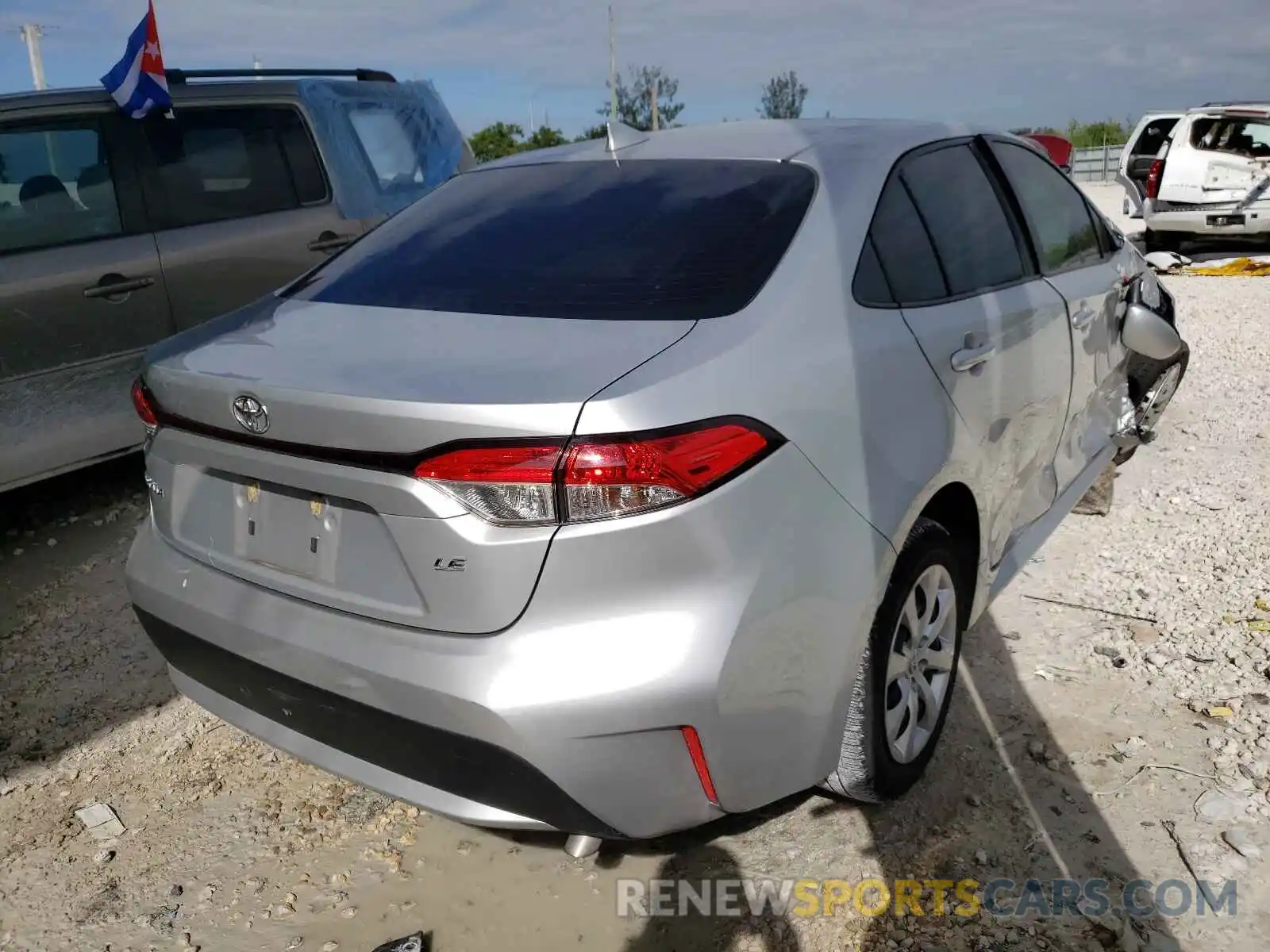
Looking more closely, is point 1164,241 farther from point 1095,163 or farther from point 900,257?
point 1095,163

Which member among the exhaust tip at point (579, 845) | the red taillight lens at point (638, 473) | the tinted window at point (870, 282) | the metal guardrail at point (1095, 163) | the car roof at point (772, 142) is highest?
the car roof at point (772, 142)

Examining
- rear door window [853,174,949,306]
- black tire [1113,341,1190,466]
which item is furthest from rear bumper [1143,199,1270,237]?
rear door window [853,174,949,306]

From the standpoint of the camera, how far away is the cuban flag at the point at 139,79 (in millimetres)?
4336

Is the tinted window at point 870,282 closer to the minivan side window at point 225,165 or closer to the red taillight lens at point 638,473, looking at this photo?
the red taillight lens at point 638,473

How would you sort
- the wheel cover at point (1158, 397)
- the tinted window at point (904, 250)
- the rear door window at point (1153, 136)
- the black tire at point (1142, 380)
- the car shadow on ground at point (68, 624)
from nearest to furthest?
the tinted window at point (904, 250) < the car shadow on ground at point (68, 624) < the black tire at point (1142, 380) < the wheel cover at point (1158, 397) < the rear door window at point (1153, 136)

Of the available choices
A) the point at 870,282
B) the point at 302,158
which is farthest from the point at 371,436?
the point at 302,158

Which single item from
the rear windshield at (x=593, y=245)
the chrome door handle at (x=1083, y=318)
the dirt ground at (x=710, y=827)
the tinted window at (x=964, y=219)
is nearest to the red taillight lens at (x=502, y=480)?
the rear windshield at (x=593, y=245)

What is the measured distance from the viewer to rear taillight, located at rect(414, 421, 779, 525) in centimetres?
170

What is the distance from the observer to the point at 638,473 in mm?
1704

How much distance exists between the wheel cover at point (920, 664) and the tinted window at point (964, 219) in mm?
767

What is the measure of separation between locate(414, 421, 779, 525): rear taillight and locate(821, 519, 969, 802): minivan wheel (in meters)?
0.67

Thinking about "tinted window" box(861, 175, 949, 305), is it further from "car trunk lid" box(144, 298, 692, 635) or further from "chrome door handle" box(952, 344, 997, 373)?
"car trunk lid" box(144, 298, 692, 635)

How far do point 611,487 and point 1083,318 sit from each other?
2.25 metres

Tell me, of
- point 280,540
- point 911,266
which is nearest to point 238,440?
point 280,540
